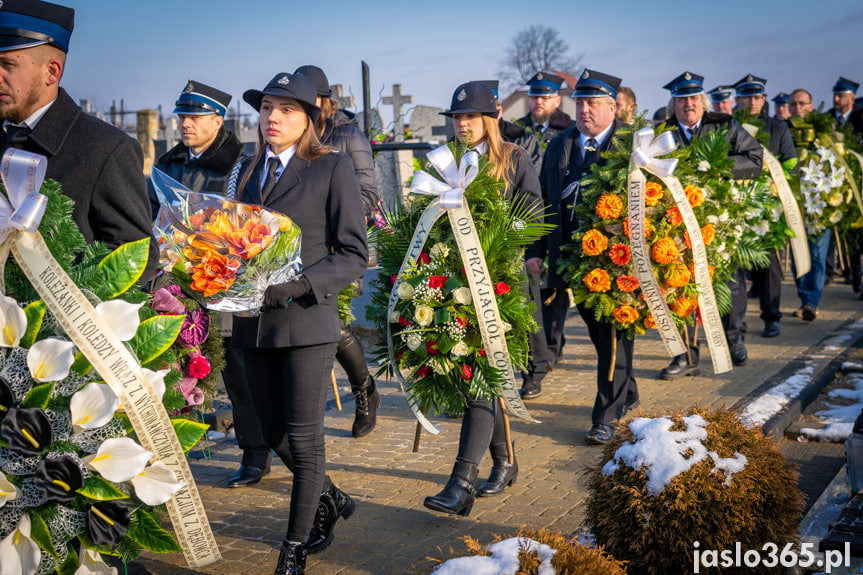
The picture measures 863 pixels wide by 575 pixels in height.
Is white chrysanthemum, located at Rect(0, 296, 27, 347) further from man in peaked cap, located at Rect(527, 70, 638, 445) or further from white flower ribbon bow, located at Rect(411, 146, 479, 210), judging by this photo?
man in peaked cap, located at Rect(527, 70, 638, 445)

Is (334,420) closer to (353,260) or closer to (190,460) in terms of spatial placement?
(190,460)

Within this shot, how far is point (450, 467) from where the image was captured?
20.6 feet

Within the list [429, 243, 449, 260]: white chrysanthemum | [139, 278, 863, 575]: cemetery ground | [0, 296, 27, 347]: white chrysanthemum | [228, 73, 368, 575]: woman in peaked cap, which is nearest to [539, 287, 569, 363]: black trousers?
[139, 278, 863, 575]: cemetery ground

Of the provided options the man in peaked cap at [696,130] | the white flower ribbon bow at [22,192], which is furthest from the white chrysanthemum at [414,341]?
the man in peaked cap at [696,130]

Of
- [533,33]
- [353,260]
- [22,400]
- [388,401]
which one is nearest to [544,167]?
[388,401]

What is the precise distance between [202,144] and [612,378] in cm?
314

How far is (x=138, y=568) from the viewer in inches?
157

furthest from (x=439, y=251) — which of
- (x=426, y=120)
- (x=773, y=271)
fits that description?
→ (x=426, y=120)

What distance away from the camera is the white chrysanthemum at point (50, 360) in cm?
315

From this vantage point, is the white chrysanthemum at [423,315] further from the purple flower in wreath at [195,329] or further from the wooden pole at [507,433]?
the purple flower in wreath at [195,329]

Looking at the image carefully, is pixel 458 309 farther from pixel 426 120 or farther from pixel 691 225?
pixel 426 120

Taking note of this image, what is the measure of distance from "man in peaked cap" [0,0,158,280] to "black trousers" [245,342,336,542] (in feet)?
3.42

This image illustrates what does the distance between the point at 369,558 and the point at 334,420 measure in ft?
9.49

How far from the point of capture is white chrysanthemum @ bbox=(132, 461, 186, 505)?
3.25 metres
